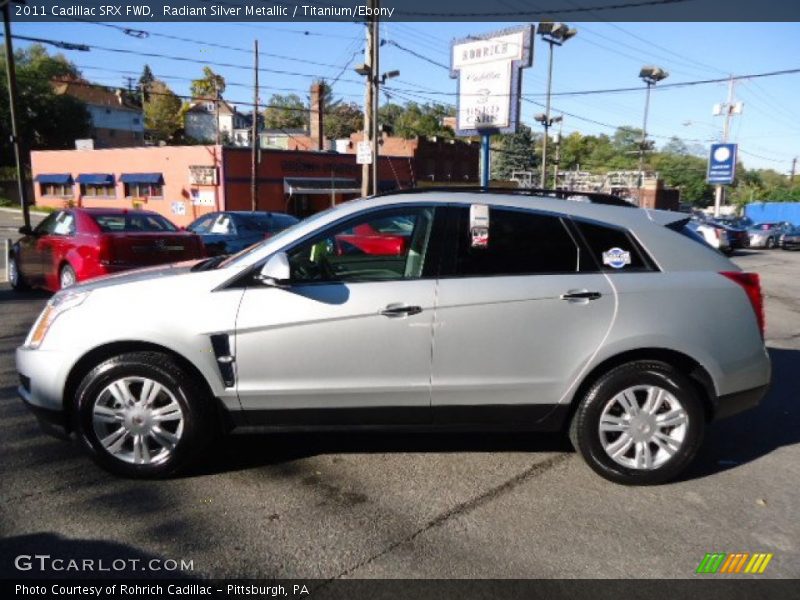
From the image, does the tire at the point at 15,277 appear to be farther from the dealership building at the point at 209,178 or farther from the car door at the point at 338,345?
the dealership building at the point at 209,178

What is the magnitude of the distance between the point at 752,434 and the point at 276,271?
367cm

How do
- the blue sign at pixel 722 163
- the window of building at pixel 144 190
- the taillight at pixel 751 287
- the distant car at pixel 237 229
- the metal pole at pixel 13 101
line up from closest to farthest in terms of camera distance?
Answer: 1. the taillight at pixel 751 287
2. the distant car at pixel 237 229
3. the metal pole at pixel 13 101
4. the window of building at pixel 144 190
5. the blue sign at pixel 722 163

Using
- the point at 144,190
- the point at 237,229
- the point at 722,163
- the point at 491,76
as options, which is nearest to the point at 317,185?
the point at 144,190

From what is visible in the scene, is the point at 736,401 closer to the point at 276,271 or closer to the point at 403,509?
the point at 403,509

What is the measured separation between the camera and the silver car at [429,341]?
135 inches

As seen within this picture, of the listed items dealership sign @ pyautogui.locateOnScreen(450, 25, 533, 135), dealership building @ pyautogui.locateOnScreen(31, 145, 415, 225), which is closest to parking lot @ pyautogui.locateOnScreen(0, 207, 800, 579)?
dealership sign @ pyautogui.locateOnScreen(450, 25, 533, 135)

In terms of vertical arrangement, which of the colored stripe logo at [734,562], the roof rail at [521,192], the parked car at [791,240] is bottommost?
the parked car at [791,240]

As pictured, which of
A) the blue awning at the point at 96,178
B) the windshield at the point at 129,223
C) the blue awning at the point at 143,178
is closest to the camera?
the windshield at the point at 129,223

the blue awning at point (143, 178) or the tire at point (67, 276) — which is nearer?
the tire at point (67, 276)

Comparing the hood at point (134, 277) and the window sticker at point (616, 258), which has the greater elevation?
the window sticker at point (616, 258)

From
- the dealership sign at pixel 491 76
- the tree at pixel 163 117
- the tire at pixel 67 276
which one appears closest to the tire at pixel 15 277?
the tire at pixel 67 276

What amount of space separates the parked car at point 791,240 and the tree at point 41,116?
61432 mm

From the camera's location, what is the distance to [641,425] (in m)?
3.57

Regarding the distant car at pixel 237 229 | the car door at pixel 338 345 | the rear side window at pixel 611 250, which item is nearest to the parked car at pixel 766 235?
the distant car at pixel 237 229
